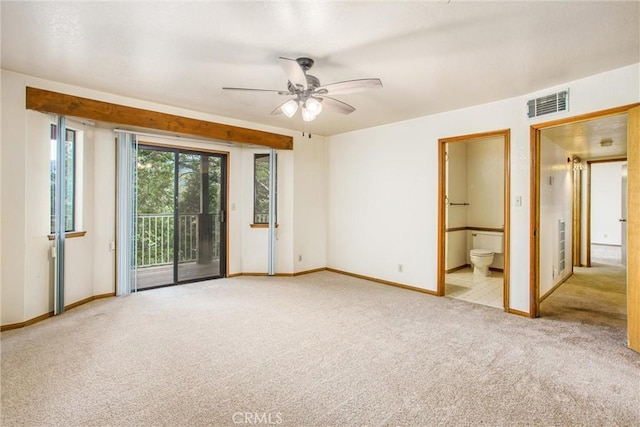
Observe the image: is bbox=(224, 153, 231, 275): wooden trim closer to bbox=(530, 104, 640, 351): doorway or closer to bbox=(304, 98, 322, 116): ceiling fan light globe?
bbox=(304, 98, 322, 116): ceiling fan light globe

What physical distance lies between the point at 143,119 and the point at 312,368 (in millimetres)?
3541

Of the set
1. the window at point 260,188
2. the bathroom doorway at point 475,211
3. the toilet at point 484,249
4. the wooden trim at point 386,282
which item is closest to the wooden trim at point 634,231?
the wooden trim at point 386,282

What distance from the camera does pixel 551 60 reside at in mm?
2721

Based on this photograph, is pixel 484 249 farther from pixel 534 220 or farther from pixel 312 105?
pixel 312 105

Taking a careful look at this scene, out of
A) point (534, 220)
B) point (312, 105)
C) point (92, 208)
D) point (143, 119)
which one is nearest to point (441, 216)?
point (534, 220)

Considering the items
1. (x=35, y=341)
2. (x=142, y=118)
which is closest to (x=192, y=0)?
(x=142, y=118)

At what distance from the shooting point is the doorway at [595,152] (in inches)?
106

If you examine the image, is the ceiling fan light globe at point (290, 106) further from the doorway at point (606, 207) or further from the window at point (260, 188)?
the doorway at point (606, 207)

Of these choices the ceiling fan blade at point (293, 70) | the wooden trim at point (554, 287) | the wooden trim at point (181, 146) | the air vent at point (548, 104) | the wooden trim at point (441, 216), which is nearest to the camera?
the ceiling fan blade at point (293, 70)

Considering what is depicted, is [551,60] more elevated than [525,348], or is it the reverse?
[551,60]

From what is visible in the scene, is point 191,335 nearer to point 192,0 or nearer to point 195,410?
point 195,410

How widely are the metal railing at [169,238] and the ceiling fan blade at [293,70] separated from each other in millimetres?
3267

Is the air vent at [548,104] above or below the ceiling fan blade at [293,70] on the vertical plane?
above

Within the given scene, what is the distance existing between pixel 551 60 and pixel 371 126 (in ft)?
8.70
